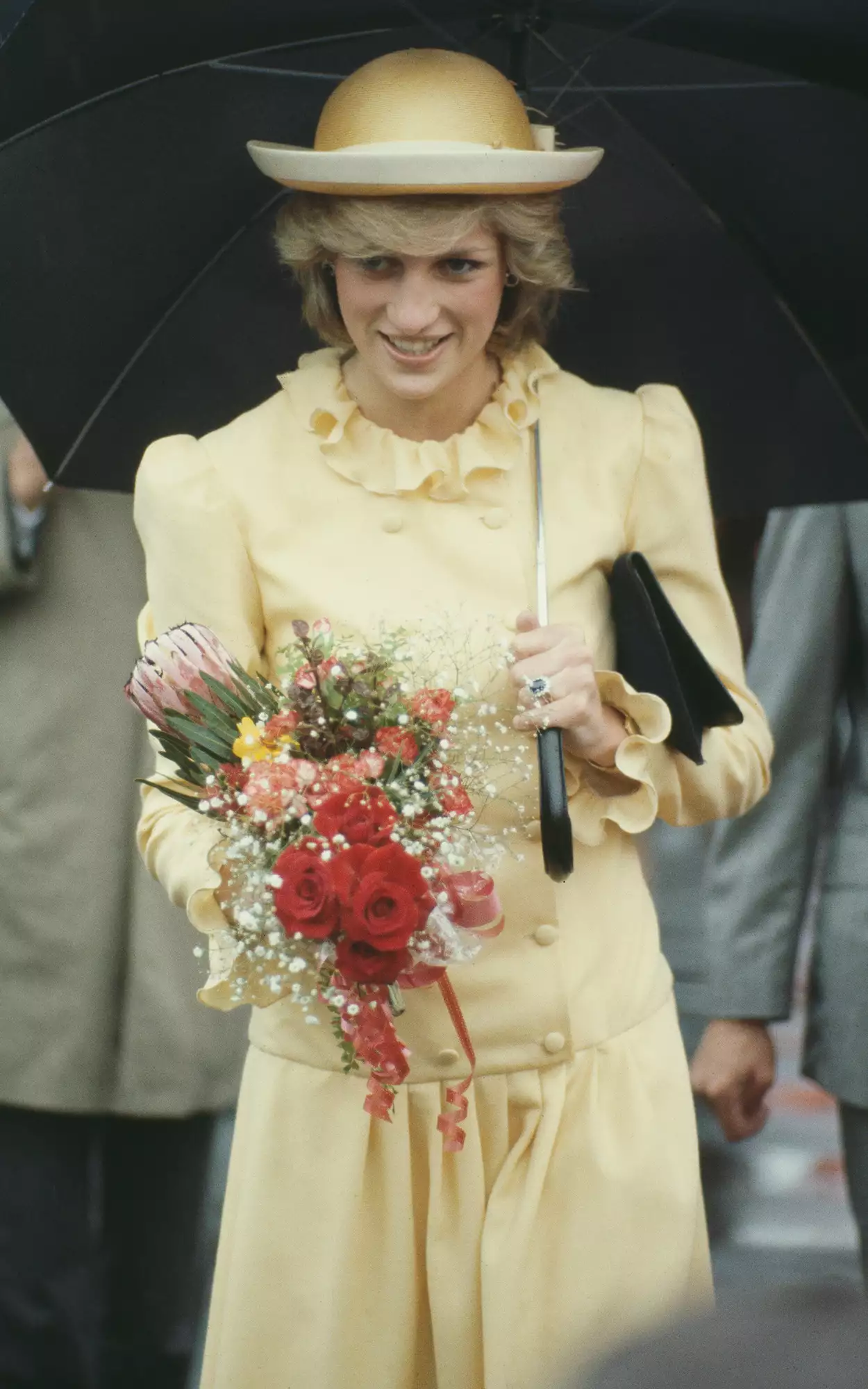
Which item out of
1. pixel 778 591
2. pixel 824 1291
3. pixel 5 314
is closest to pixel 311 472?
pixel 5 314

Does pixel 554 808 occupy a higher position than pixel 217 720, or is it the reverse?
pixel 217 720

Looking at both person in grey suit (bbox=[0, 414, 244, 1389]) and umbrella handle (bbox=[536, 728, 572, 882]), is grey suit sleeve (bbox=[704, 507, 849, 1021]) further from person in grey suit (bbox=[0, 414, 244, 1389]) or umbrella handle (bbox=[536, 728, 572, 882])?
umbrella handle (bbox=[536, 728, 572, 882])

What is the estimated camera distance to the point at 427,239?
263cm

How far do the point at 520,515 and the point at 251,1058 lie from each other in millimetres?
797

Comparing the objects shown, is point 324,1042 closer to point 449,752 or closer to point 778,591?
point 449,752

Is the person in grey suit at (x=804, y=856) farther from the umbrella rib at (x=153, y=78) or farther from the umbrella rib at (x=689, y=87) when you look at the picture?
the umbrella rib at (x=153, y=78)

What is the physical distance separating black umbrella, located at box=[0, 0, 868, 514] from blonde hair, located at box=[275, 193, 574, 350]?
12cm

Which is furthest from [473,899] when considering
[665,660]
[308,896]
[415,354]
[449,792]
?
[415,354]

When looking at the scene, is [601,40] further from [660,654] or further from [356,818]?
[356,818]

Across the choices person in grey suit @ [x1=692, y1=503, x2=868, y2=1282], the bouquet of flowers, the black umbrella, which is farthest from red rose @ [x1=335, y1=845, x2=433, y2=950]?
person in grey suit @ [x1=692, y1=503, x2=868, y2=1282]

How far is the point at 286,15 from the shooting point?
2668 mm

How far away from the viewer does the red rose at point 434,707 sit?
7.71 ft

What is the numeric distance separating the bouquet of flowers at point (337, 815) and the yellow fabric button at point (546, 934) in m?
0.21

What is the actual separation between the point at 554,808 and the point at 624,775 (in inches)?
9.8
